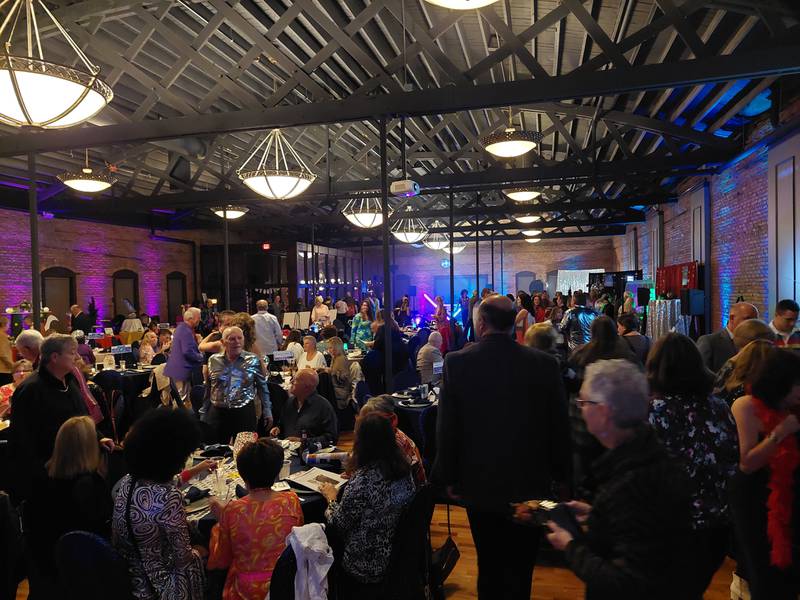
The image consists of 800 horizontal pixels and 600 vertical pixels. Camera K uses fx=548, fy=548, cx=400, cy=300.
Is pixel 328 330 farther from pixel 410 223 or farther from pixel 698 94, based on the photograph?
pixel 410 223

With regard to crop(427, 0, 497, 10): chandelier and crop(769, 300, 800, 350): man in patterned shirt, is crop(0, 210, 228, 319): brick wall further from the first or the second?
crop(769, 300, 800, 350): man in patterned shirt

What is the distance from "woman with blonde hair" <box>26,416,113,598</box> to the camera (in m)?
2.50

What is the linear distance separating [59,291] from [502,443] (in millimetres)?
14113

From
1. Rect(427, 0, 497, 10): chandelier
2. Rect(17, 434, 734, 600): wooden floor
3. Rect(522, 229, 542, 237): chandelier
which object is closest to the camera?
Rect(17, 434, 734, 600): wooden floor

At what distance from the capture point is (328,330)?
7.18 meters

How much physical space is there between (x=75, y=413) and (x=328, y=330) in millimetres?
4032

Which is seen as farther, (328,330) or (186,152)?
(186,152)

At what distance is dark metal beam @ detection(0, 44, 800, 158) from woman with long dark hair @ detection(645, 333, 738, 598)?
299cm

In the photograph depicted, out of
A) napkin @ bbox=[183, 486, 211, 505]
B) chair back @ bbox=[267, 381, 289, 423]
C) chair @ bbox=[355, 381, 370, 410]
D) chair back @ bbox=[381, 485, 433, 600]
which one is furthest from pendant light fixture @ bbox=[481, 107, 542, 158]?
napkin @ bbox=[183, 486, 211, 505]

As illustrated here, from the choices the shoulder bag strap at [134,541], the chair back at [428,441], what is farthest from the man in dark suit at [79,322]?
the shoulder bag strap at [134,541]

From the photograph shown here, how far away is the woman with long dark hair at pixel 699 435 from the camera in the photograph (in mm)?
2180

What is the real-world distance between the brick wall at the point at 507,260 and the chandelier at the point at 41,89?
22.1 meters

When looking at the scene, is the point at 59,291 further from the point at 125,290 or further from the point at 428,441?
the point at 428,441

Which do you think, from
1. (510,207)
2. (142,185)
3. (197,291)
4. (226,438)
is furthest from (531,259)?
(226,438)
